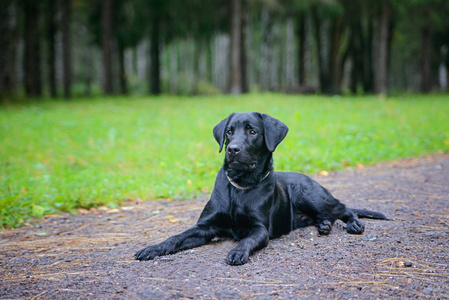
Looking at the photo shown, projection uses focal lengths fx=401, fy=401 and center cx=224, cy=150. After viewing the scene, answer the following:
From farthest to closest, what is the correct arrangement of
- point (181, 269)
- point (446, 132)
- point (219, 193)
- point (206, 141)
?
point (446, 132) < point (206, 141) < point (219, 193) < point (181, 269)

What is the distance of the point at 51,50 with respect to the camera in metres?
26.4

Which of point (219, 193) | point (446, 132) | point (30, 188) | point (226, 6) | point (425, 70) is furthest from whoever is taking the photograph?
point (425, 70)

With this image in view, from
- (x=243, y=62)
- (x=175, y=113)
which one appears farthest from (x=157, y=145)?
(x=243, y=62)

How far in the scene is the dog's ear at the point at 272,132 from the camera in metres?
4.16

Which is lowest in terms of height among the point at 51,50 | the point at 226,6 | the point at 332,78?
the point at 332,78

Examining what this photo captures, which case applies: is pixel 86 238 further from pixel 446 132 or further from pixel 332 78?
pixel 332 78

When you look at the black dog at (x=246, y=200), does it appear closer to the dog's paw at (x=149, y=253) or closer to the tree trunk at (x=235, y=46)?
the dog's paw at (x=149, y=253)

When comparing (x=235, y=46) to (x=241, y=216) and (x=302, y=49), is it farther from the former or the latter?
(x=241, y=216)

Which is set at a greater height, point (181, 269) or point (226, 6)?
point (226, 6)

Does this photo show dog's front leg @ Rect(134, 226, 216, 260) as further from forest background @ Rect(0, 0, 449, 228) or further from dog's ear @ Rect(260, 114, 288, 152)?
forest background @ Rect(0, 0, 449, 228)

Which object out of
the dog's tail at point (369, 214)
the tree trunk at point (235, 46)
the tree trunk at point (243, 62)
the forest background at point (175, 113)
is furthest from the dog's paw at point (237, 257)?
the tree trunk at point (243, 62)

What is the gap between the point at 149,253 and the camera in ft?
12.4

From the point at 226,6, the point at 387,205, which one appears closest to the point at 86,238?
the point at 387,205

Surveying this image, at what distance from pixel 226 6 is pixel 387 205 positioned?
23089 millimetres
